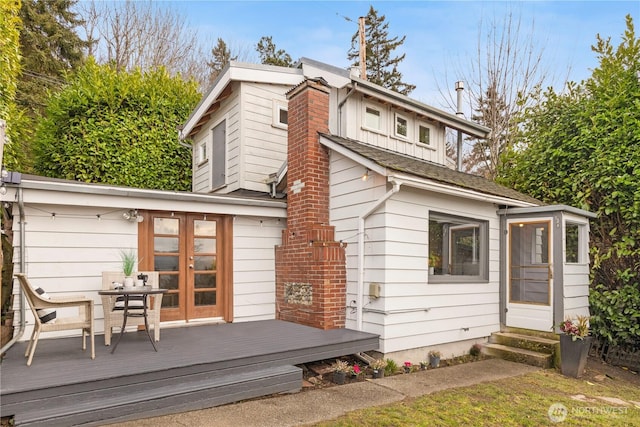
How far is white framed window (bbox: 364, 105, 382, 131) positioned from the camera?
807 centimetres

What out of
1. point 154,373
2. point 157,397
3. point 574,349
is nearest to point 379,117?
point 574,349

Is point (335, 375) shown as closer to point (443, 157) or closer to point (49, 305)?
point (49, 305)

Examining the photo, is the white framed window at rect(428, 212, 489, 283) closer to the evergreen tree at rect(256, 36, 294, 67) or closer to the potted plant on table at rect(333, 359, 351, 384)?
the potted plant on table at rect(333, 359, 351, 384)

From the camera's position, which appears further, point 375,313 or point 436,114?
point 436,114

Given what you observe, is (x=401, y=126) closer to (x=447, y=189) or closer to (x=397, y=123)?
(x=397, y=123)

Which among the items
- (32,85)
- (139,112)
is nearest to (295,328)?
(139,112)

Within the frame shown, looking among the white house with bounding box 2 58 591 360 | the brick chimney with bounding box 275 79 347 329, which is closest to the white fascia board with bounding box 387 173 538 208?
the white house with bounding box 2 58 591 360

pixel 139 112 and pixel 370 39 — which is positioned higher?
pixel 370 39

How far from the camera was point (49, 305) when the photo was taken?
157 inches

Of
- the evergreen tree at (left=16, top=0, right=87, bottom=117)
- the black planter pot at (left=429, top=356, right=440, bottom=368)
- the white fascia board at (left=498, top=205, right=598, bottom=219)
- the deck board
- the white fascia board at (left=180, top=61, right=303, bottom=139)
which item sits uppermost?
the evergreen tree at (left=16, top=0, right=87, bottom=117)

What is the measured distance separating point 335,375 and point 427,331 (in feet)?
5.82

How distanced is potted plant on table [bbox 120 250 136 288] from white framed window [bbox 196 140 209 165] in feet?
16.5

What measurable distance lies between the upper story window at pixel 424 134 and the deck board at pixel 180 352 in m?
5.17

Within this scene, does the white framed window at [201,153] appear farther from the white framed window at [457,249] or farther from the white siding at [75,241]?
the white framed window at [457,249]
